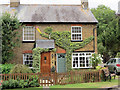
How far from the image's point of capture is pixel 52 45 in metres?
20.9

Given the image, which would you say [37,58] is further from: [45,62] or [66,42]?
[66,42]

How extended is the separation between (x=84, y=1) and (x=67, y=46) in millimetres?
6445

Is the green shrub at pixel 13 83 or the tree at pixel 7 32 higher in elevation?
the tree at pixel 7 32

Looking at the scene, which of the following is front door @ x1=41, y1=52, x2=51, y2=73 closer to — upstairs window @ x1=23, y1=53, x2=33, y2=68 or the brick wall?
upstairs window @ x1=23, y1=53, x2=33, y2=68

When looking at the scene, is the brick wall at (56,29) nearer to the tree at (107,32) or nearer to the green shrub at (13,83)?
the green shrub at (13,83)

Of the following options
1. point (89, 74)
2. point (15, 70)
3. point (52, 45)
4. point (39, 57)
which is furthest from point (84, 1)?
point (15, 70)

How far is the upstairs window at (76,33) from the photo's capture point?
2248 centimetres

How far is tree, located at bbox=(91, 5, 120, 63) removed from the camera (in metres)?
34.3

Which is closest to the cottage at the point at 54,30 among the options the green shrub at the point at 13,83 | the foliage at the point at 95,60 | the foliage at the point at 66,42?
the foliage at the point at 66,42

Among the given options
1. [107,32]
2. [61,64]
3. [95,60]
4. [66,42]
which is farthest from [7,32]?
A: [107,32]

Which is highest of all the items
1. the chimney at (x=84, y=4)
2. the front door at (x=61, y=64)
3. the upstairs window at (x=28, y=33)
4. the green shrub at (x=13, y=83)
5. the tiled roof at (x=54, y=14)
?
the chimney at (x=84, y=4)

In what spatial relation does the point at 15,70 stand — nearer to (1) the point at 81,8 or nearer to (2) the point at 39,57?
(2) the point at 39,57

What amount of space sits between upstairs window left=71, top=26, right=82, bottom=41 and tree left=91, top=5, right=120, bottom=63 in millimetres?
12849

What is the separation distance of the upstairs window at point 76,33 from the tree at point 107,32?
12.8m
